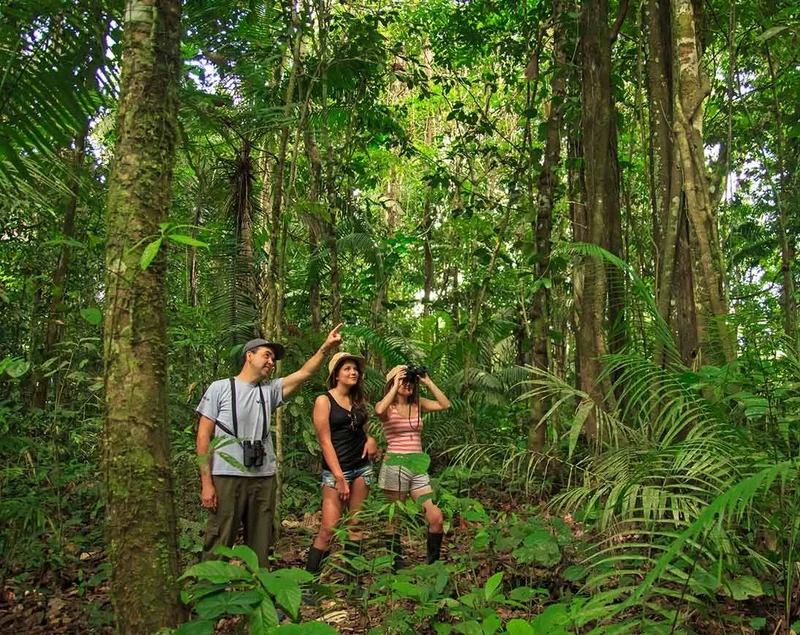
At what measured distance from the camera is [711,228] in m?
3.91

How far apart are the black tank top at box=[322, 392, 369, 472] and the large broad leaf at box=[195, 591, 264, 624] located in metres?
2.09

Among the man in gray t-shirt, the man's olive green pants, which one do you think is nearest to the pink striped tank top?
the man in gray t-shirt

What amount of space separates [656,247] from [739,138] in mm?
4972

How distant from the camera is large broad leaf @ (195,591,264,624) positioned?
197cm

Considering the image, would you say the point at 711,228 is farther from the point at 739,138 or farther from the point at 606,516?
the point at 739,138

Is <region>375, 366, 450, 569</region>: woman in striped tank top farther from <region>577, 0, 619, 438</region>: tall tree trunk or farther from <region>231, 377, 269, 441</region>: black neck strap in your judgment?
<region>577, 0, 619, 438</region>: tall tree trunk

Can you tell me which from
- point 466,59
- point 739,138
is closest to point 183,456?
point 466,59

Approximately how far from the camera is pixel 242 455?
3820 millimetres

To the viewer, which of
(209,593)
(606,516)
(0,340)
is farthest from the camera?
(0,340)

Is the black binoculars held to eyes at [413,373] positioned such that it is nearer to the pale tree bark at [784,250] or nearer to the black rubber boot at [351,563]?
the black rubber boot at [351,563]

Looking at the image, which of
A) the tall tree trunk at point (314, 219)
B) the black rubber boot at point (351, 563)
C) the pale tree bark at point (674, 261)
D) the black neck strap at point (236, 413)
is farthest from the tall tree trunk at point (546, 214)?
the black neck strap at point (236, 413)

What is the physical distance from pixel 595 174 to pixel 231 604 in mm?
4302

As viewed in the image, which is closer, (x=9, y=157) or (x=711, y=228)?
(x=9, y=157)

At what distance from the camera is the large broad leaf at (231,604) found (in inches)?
77.7
